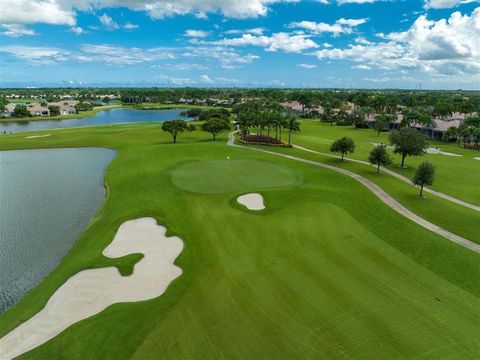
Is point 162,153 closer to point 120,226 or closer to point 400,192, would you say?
point 120,226

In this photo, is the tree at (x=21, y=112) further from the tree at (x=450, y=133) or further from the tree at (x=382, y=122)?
the tree at (x=450, y=133)

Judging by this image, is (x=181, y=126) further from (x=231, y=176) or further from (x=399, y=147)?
(x=399, y=147)

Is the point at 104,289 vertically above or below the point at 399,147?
below

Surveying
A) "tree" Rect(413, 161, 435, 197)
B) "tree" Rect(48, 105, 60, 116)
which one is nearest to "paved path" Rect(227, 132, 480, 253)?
"tree" Rect(413, 161, 435, 197)

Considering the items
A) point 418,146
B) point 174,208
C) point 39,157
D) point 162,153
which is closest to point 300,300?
point 174,208

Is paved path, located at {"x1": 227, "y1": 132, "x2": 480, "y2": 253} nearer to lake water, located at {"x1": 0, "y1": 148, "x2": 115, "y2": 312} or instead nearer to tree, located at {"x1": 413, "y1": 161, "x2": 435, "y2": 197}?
tree, located at {"x1": 413, "y1": 161, "x2": 435, "y2": 197}

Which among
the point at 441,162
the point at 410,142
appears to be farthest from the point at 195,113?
the point at 410,142
